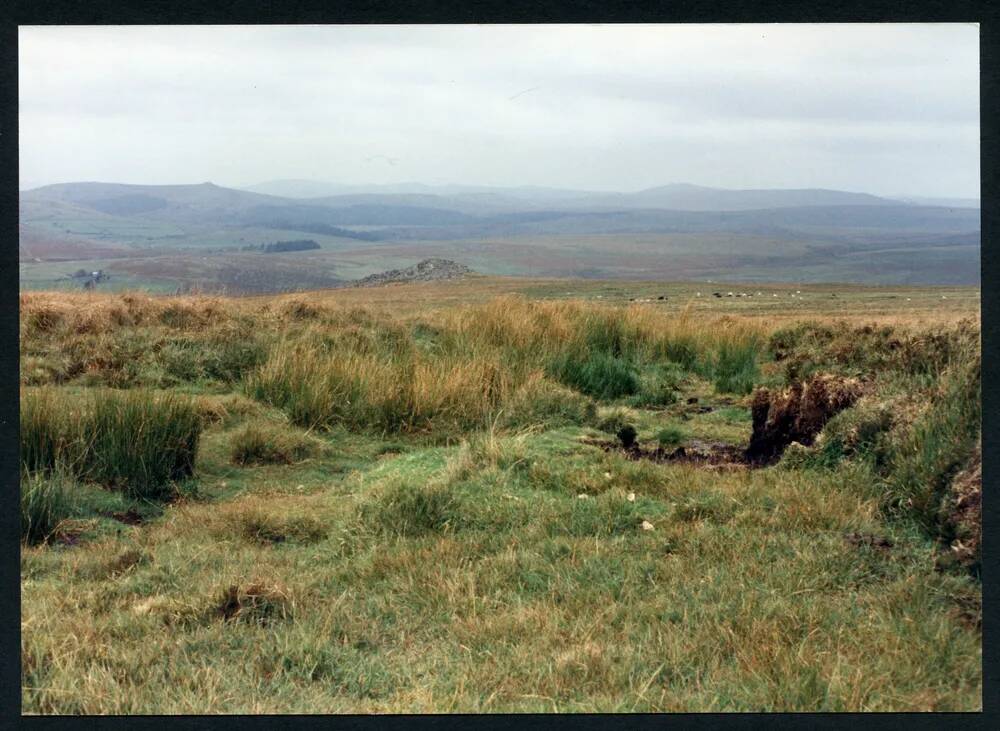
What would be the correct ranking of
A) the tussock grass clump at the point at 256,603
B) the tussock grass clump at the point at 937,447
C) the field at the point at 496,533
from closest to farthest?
the field at the point at 496,533 → the tussock grass clump at the point at 256,603 → the tussock grass clump at the point at 937,447

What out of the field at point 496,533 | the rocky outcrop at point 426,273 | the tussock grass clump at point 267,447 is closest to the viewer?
the field at point 496,533

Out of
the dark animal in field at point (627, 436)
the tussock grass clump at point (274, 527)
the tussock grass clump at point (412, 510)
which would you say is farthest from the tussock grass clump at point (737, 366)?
the tussock grass clump at point (274, 527)

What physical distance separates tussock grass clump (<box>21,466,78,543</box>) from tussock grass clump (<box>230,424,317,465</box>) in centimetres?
134

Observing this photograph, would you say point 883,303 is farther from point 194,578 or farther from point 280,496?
point 194,578

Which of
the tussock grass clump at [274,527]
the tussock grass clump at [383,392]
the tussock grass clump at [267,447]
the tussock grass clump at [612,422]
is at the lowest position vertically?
the tussock grass clump at [274,527]

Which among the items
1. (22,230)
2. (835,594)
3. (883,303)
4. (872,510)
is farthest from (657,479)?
(883,303)

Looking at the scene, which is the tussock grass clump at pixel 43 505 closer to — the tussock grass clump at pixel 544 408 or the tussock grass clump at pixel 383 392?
the tussock grass clump at pixel 383 392

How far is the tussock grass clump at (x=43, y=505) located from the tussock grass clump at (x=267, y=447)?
4.40ft

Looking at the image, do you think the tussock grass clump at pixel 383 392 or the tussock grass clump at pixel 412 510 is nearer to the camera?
the tussock grass clump at pixel 412 510

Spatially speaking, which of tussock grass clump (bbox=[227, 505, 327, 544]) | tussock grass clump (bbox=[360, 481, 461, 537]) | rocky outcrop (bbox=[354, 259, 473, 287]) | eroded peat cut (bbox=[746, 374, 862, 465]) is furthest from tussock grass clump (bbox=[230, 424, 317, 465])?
rocky outcrop (bbox=[354, 259, 473, 287])

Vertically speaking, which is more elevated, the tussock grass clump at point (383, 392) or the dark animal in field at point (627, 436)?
the tussock grass clump at point (383, 392)

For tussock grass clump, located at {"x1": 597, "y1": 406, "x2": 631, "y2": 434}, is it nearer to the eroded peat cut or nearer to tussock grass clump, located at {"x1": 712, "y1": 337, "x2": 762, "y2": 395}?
the eroded peat cut

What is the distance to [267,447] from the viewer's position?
691 centimetres

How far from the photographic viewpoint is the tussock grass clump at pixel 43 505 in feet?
17.4
